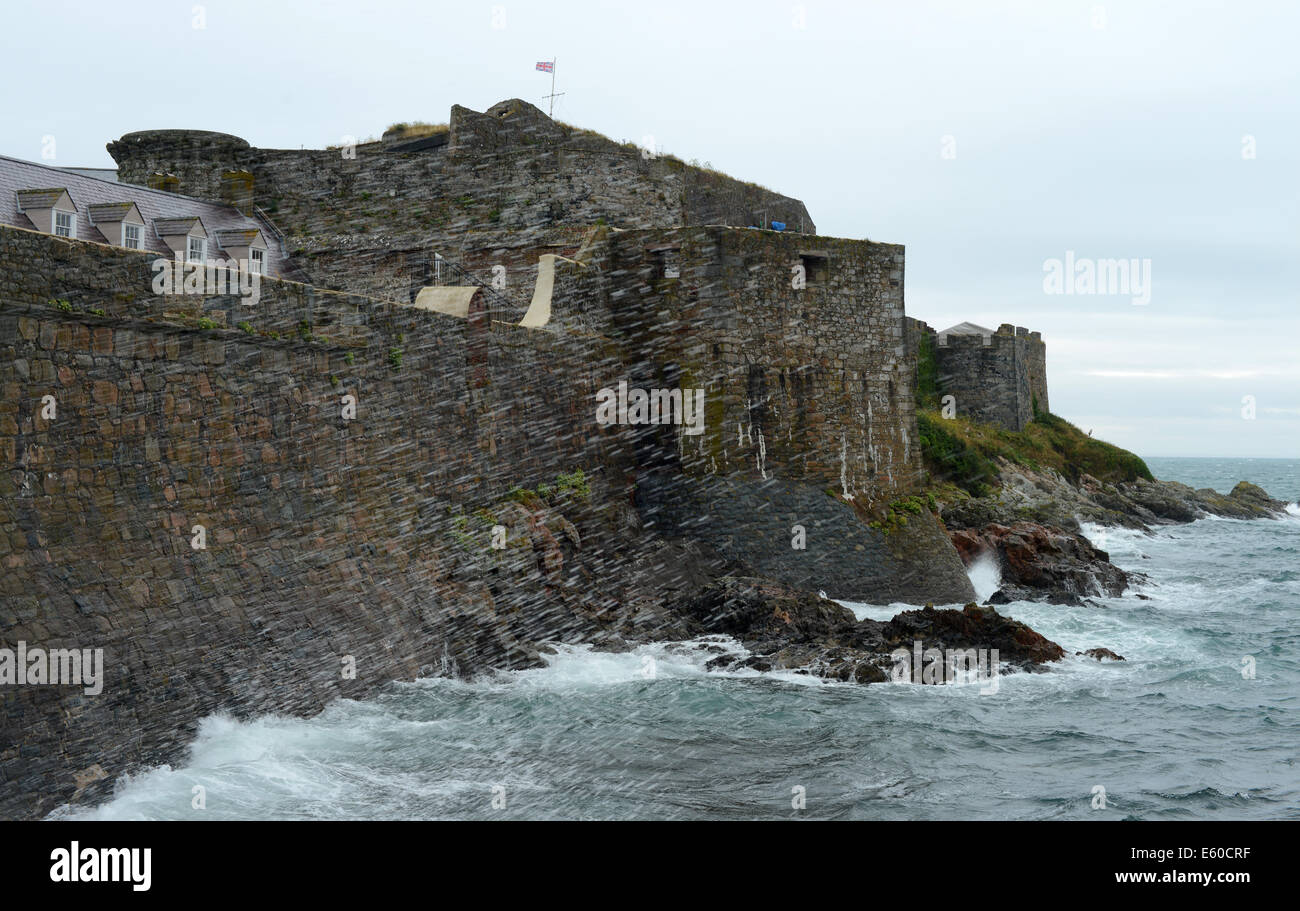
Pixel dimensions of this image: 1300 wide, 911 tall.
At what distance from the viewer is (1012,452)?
43656mm

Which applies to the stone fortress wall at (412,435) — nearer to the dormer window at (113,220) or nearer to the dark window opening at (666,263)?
the dark window opening at (666,263)

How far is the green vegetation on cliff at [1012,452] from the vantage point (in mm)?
33531

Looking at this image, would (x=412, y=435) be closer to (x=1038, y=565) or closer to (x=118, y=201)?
(x=118, y=201)

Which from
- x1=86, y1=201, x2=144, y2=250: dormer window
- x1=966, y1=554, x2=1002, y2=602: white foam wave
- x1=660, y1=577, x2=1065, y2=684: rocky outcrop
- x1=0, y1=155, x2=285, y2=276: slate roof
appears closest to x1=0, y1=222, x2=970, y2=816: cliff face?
x1=660, y1=577, x2=1065, y2=684: rocky outcrop

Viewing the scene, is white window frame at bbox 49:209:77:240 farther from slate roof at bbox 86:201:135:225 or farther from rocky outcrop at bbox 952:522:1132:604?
rocky outcrop at bbox 952:522:1132:604

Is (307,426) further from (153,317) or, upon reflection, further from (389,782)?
(389,782)

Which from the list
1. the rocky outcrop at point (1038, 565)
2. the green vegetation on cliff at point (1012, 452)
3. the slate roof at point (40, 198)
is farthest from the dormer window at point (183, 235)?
the green vegetation on cliff at point (1012, 452)

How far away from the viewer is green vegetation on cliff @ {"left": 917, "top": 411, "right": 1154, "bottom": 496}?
33.5 m

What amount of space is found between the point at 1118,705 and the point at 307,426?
1146 centimetres

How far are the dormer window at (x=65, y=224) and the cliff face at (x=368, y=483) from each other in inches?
236

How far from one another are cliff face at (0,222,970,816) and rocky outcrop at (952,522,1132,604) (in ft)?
10.1

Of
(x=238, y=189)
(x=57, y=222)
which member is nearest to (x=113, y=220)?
(x=57, y=222)
